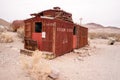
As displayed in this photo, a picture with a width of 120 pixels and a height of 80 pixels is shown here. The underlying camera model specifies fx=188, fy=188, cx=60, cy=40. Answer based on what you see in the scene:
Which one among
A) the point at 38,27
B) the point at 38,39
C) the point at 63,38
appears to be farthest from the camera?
the point at 63,38

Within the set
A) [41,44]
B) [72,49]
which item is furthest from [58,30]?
[72,49]

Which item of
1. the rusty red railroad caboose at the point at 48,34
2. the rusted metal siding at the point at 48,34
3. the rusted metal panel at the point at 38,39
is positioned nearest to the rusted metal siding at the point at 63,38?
the rusty red railroad caboose at the point at 48,34

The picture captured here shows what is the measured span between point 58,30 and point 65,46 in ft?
6.69

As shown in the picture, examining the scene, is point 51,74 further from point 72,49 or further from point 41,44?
point 72,49

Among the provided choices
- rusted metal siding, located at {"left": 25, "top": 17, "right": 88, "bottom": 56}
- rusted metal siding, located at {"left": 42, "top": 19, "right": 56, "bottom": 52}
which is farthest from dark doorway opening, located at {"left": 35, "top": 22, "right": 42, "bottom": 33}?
rusted metal siding, located at {"left": 42, "top": 19, "right": 56, "bottom": 52}

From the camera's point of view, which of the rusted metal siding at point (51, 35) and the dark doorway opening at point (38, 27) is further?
the dark doorway opening at point (38, 27)

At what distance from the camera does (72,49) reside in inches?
680

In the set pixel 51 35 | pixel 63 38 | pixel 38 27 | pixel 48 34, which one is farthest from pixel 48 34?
pixel 63 38

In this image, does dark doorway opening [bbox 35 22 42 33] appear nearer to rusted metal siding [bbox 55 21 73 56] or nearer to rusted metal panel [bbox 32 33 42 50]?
rusted metal panel [bbox 32 33 42 50]

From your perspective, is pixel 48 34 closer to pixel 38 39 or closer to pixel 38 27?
pixel 38 39

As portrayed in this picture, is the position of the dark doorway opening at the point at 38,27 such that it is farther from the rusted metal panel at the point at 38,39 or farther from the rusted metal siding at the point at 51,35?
the rusted metal panel at the point at 38,39

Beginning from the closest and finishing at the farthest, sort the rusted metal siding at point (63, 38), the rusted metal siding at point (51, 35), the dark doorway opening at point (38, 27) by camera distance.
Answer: the rusted metal siding at point (51, 35) → the rusted metal siding at point (63, 38) → the dark doorway opening at point (38, 27)

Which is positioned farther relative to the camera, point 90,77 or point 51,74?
point 90,77

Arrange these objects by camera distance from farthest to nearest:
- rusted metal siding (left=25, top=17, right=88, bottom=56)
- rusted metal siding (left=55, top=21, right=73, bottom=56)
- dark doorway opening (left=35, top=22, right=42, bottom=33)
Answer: dark doorway opening (left=35, top=22, right=42, bottom=33) → rusted metal siding (left=55, top=21, right=73, bottom=56) → rusted metal siding (left=25, top=17, right=88, bottom=56)
